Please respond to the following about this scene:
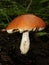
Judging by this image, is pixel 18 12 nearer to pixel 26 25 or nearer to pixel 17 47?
pixel 17 47

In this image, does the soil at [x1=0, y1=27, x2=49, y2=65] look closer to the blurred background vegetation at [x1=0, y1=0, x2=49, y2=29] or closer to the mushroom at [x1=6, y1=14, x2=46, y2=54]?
the blurred background vegetation at [x1=0, y1=0, x2=49, y2=29]

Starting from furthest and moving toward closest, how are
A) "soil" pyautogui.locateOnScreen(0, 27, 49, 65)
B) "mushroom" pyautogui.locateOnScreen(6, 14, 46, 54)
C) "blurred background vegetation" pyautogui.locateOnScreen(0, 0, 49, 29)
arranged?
"blurred background vegetation" pyautogui.locateOnScreen(0, 0, 49, 29)
"soil" pyautogui.locateOnScreen(0, 27, 49, 65)
"mushroom" pyautogui.locateOnScreen(6, 14, 46, 54)

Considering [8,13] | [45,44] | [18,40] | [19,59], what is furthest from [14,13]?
[19,59]

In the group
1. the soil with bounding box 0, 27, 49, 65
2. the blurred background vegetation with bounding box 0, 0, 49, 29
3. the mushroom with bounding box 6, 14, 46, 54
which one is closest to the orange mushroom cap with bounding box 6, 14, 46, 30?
the mushroom with bounding box 6, 14, 46, 54

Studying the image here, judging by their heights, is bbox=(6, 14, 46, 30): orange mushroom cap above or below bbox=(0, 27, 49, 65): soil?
above

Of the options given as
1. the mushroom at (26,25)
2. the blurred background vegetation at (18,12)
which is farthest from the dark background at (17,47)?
the mushroom at (26,25)

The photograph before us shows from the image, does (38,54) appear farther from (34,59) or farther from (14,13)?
(14,13)

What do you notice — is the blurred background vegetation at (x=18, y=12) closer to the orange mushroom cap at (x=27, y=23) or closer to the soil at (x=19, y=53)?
the soil at (x=19, y=53)

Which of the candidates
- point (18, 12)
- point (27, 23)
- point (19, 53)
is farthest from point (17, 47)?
point (18, 12)
